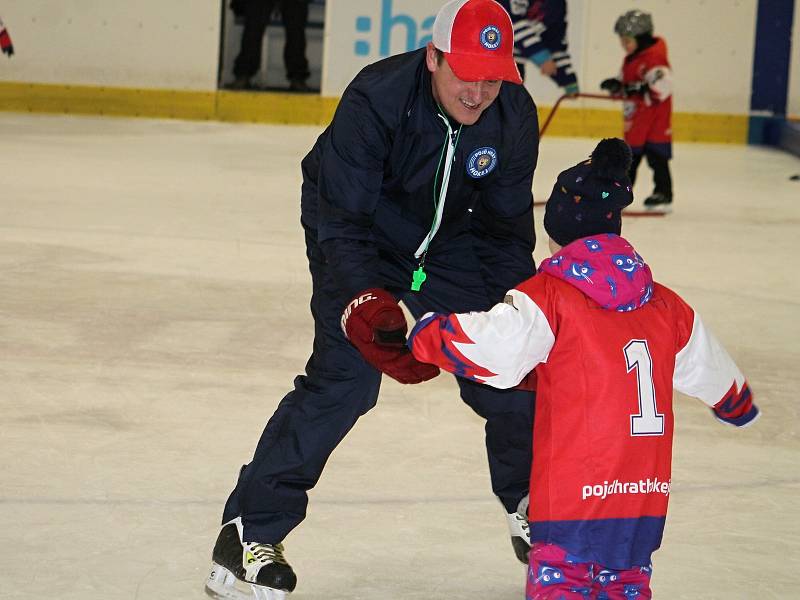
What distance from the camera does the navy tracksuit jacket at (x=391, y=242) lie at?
8.13 ft

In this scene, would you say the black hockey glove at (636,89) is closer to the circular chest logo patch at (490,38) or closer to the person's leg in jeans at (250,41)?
the person's leg in jeans at (250,41)

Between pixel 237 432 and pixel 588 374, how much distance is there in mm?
1827

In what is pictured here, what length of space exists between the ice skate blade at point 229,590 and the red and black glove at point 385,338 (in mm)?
617

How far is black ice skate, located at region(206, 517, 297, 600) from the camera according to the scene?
8.60 feet

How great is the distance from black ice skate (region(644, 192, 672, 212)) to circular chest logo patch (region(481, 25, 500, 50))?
6.53 m

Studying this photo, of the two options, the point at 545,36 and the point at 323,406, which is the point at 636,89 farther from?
the point at 323,406

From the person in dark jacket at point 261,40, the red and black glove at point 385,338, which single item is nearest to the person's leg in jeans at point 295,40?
the person in dark jacket at point 261,40

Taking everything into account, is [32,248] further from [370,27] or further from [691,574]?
[370,27]

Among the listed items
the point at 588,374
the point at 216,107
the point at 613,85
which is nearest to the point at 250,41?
the point at 216,107

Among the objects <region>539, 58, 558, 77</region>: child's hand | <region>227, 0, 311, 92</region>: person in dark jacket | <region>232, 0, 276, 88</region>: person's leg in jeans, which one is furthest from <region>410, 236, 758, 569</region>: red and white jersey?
<region>232, 0, 276, 88</region>: person's leg in jeans

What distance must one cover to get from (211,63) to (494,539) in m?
10.7

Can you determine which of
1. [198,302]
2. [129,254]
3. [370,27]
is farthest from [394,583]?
[370,27]

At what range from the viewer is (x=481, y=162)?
8.39 ft

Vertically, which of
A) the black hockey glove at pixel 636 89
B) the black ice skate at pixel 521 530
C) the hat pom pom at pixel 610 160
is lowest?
the black ice skate at pixel 521 530
